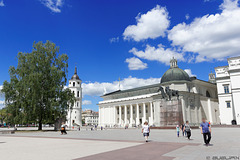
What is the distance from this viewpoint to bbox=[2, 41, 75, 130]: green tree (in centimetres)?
3653

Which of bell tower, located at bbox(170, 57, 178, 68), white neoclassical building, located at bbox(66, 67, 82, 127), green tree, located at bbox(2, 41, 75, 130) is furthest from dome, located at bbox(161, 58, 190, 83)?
white neoclassical building, located at bbox(66, 67, 82, 127)

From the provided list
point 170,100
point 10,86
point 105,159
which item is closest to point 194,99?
point 170,100

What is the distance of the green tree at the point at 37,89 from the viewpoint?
3653 cm

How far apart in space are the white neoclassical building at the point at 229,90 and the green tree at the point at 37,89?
4159 centimetres

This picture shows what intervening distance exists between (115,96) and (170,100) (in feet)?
220

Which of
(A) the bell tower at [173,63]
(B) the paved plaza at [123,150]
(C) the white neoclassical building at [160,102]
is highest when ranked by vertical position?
(A) the bell tower at [173,63]

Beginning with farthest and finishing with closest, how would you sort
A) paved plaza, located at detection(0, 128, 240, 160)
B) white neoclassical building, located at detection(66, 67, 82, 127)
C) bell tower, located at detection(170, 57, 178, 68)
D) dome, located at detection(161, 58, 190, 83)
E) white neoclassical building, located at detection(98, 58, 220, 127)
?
white neoclassical building, located at detection(66, 67, 82, 127), bell tower, located at detection(170, 57, 178, 68), dome, located at detection(161, 58, 190, 83), white neoclassical building, located at detection(98, 58, 220, 127), paved plaza, located at detection(0, 128, 240, 160)

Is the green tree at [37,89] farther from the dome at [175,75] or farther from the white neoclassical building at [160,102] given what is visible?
the dome at [175,75]

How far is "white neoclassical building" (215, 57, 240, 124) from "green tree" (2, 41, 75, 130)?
41.6m

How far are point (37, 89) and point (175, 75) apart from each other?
4805cm

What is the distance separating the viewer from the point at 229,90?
5891 centimetres

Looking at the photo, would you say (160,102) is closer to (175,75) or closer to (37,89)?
(175,75)

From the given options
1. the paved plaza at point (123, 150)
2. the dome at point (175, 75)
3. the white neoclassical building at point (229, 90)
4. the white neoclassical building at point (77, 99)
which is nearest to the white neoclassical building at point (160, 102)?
the dome at point (175, 75)

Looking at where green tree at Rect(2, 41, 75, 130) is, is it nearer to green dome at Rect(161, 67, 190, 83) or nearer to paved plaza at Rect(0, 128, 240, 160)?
paved plaza at Rect(0, 128, 240, 160)
